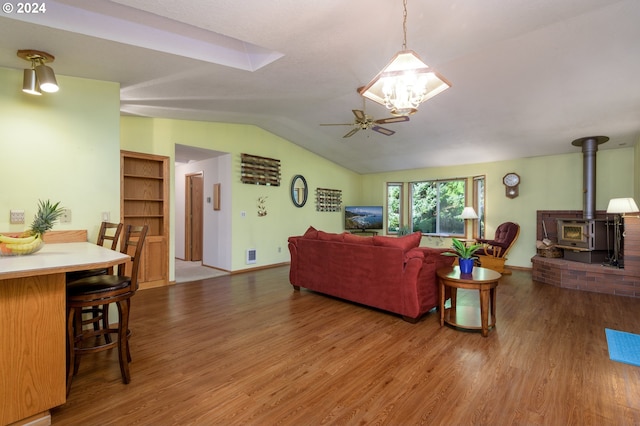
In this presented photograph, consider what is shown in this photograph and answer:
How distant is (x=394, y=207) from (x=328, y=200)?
1974 mm

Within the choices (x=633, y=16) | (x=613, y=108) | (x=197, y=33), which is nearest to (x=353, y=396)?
(x=197, y=33)

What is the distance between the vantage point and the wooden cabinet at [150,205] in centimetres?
468

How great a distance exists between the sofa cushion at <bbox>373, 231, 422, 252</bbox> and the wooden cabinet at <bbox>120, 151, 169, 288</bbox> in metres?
3.61

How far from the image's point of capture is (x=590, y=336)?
9.39ft

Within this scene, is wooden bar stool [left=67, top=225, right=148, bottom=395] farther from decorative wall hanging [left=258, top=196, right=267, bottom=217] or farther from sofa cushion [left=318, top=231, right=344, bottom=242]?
decorative wall hanging [left=258, top=196, right=267, bottom=217]

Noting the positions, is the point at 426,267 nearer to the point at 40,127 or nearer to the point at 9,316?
the point at 9,316

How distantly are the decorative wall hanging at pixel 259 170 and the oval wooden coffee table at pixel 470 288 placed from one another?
4.07 m

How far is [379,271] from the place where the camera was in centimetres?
340

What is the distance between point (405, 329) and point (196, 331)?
7.15 feet

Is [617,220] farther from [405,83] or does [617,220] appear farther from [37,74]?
[37,74]

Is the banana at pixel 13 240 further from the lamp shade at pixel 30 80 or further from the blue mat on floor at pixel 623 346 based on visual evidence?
the blue mat on floor at pixel 623 346

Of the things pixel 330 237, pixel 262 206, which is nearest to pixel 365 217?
pixel 262 206

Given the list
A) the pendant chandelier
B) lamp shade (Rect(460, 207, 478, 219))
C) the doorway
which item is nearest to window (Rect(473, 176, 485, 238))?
lamp shade (Rect(460, 207, 478, 219))

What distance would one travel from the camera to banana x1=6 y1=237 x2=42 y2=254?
1.88 metres
